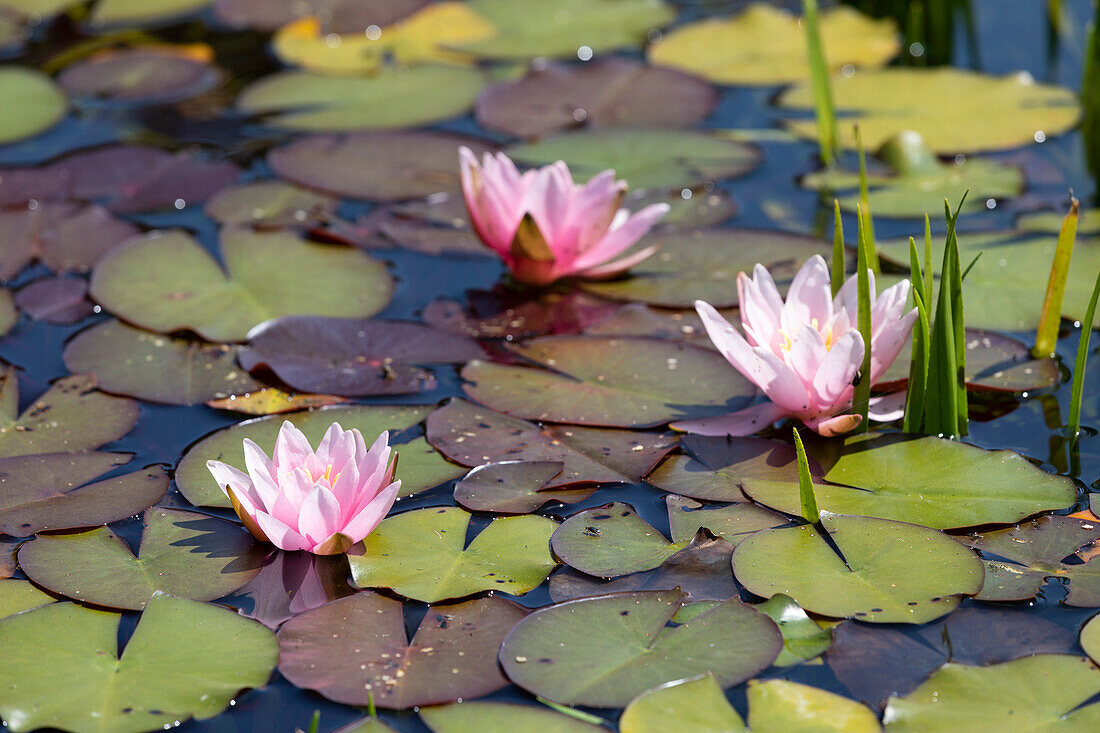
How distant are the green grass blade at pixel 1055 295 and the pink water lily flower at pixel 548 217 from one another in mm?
976

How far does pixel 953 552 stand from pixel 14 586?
1772mm

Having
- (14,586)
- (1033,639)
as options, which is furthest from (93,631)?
(1033,639)

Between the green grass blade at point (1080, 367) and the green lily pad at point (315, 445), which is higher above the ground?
the green grass blade at point (1080, 367)

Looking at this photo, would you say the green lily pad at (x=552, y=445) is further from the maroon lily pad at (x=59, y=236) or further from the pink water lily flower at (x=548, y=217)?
the maroon lily pad at (x=59, y=236)

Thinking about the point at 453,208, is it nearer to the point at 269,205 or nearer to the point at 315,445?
the point at 269,205

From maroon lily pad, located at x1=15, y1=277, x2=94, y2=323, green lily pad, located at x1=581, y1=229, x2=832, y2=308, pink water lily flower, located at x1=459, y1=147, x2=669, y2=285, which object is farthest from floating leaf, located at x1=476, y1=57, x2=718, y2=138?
maroon lily pad, located at x1=15, y1=277, x2=94, y2=323

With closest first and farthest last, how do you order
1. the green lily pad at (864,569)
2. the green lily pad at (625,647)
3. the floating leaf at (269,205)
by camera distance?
the green lily pad at (625,647)
the green lily pad at (864,569)
the floating leaf at (269,205)

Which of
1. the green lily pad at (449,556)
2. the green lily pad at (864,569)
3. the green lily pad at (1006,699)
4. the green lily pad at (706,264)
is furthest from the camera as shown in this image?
the green lily pad at (706,264)

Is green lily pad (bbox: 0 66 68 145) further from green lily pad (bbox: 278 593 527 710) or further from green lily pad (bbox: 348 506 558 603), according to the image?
green lily pad (bbox: 278 593 527 710)

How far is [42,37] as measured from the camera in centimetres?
479

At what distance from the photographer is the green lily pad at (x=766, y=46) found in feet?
14.1

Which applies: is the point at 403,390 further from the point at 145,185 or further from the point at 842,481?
the point at 145,185

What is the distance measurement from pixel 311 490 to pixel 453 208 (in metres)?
1.70

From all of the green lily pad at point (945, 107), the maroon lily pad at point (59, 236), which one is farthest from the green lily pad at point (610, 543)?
the green lily pad at point (945, 107)
